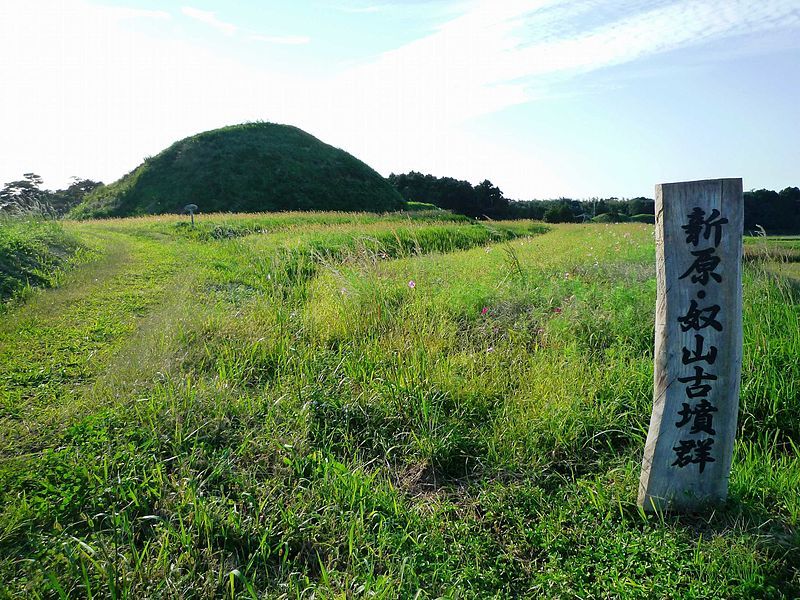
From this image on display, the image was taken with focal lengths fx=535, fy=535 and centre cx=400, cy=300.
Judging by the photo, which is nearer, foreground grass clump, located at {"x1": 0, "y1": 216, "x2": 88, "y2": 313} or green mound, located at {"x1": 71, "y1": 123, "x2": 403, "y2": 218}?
foreground grass clump, located at {"x1": 0, "y1": 216, "x2": 88, "y2": 313}

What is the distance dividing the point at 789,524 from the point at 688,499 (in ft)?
1.51

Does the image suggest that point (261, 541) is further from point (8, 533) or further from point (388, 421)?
point (388, 421)

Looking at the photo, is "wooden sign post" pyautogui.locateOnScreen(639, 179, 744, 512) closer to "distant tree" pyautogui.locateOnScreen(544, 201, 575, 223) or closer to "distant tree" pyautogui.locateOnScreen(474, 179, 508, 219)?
Answer: "distant tree" pyautogui.locateOnScreen(544, 201, 575, 223)

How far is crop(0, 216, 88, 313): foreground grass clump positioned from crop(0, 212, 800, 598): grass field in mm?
1188

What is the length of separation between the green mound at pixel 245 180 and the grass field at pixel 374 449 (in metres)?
27.8

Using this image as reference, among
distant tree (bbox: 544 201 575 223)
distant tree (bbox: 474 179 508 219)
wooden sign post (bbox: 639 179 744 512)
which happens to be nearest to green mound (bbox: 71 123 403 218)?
distant tree (bbox: 474 179 508 219)

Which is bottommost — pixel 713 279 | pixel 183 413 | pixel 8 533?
pixel 8 533

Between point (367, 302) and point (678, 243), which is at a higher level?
point (678, 243)

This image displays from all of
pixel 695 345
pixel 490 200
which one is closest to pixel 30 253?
pixel 695 345

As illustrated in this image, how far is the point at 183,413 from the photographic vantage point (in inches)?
136

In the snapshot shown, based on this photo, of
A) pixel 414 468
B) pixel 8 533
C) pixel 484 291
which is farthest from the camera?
pixel 484 291

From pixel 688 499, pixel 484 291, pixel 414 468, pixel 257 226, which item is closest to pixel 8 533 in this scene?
pixel 414 468

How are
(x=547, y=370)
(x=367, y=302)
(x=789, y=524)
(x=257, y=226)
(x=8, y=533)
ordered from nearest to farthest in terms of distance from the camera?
(x=8, y=533) → (x=789, y=524) → (x=547, y=370) → (x=367, y=302) → (x=257, y=226)

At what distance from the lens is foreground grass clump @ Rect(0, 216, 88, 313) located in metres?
6.60
